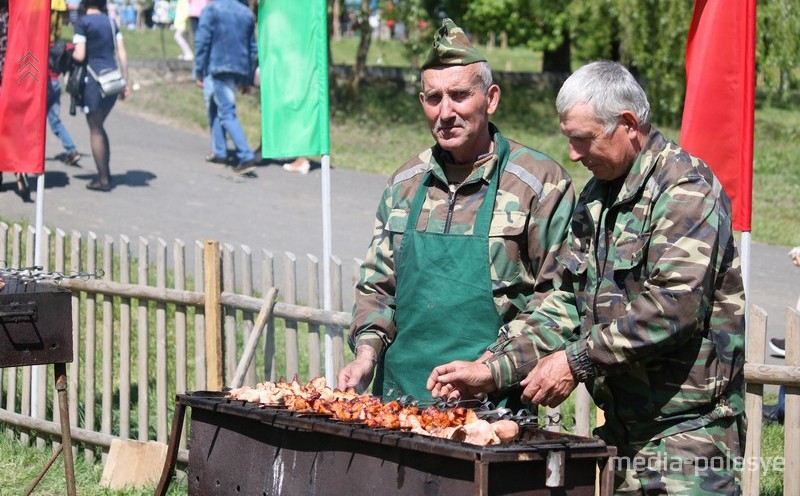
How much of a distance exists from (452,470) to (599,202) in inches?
39.8

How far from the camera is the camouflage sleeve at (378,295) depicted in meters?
4.28

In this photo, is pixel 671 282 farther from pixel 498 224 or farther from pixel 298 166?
pixel 298 166

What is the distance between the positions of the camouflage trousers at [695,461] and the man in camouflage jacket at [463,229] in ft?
2.45

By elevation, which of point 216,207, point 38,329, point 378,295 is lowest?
point 216,207

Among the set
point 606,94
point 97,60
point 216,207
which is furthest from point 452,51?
point 97,60

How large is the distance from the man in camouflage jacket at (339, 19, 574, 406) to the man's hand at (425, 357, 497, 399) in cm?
23

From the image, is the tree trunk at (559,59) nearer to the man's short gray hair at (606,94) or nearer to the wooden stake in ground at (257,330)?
the wooden stake in ground at (257,330)

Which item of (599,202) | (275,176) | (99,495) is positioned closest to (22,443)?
(99,495)

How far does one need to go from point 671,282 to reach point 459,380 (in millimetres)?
827

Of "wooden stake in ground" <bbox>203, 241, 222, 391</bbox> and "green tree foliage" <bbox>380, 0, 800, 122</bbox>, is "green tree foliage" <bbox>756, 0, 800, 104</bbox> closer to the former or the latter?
"green tree foliage" <bbox>380, 0, 800, 122</bbox>

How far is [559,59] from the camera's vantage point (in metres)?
28.0

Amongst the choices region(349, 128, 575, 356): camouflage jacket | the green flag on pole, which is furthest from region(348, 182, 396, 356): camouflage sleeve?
the green flag on pole

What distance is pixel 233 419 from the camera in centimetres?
404

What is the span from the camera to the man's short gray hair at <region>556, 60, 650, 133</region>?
346cm
